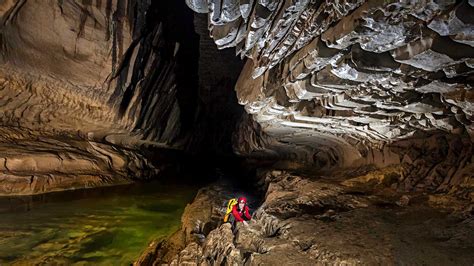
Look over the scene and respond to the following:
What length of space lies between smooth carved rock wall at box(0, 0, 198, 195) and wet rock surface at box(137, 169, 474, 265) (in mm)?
5117

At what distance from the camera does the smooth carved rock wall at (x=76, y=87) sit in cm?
738

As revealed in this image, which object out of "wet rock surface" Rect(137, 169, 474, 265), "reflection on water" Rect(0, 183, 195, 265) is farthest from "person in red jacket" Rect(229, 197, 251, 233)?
"reflection on water" Rect(0, 183, 195, 265)

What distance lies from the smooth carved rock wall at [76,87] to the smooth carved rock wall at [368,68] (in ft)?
15.1

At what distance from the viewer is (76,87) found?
8.78 metres

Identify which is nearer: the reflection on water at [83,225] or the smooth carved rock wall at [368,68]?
the smooth carved rock wall at [368,68]

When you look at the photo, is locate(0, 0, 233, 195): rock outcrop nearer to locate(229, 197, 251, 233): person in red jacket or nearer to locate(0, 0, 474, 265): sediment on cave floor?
locate(0, 0, 474, 265): sediment on cave floor

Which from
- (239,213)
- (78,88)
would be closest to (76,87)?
(78,88)

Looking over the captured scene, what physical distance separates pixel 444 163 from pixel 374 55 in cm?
351

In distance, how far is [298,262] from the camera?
336 centimetres

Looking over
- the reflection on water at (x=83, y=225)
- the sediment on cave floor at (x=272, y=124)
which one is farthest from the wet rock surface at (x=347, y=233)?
the reflection on water at (x=83, y=225)

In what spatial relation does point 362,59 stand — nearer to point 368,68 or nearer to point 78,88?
point 368,68

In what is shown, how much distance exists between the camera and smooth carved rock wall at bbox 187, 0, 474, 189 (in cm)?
263

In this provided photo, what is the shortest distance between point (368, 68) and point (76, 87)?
27.4ft

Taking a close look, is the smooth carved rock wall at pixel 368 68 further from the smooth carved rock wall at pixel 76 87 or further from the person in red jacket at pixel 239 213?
the smooth carved rock wall at pixel 76 87
